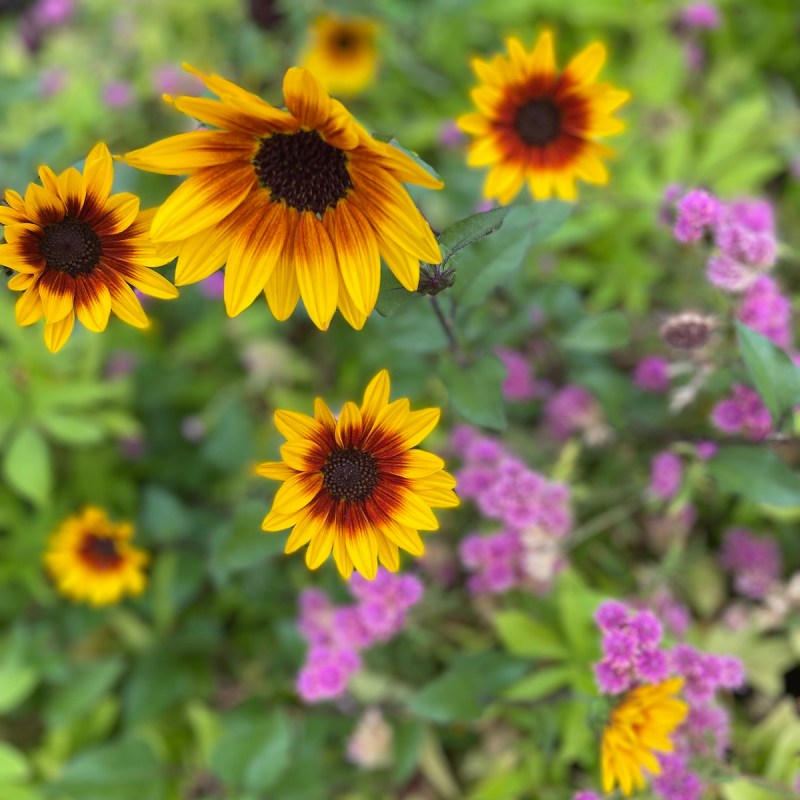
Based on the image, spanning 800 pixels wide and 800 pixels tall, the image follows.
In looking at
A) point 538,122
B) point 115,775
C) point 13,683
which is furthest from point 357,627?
point 538,122

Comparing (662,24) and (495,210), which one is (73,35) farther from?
(495,210)

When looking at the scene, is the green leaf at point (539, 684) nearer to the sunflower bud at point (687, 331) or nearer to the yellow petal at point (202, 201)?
the sunflower bud at point (687, 331)

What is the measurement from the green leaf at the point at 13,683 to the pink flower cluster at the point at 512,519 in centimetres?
92

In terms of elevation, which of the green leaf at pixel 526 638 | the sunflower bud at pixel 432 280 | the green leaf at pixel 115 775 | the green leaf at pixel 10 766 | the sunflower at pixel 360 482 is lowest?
the green leaf at pixel 115 775

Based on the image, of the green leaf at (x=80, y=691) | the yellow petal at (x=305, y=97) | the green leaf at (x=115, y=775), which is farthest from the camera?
the green leaf at (x=80, y=691)

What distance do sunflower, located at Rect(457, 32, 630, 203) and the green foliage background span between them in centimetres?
8

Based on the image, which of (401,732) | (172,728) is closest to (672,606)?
(401,732)

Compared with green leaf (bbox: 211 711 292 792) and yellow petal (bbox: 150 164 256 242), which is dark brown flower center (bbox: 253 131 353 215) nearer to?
yellow petal (bbox: 150 164 256 242)

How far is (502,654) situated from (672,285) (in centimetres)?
102

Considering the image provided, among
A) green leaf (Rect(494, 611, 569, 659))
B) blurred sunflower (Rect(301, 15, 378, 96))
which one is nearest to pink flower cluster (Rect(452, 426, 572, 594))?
green leaf (Rect(494, 611, 569, 659))

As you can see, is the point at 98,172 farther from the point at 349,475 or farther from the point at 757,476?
the point at 757,476

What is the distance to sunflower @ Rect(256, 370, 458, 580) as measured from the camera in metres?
0.88

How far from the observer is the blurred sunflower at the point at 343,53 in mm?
2221

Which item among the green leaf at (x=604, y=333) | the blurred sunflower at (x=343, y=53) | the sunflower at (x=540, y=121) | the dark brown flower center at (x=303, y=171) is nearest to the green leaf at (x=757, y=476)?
the green leaf at (x=604, y=333)
